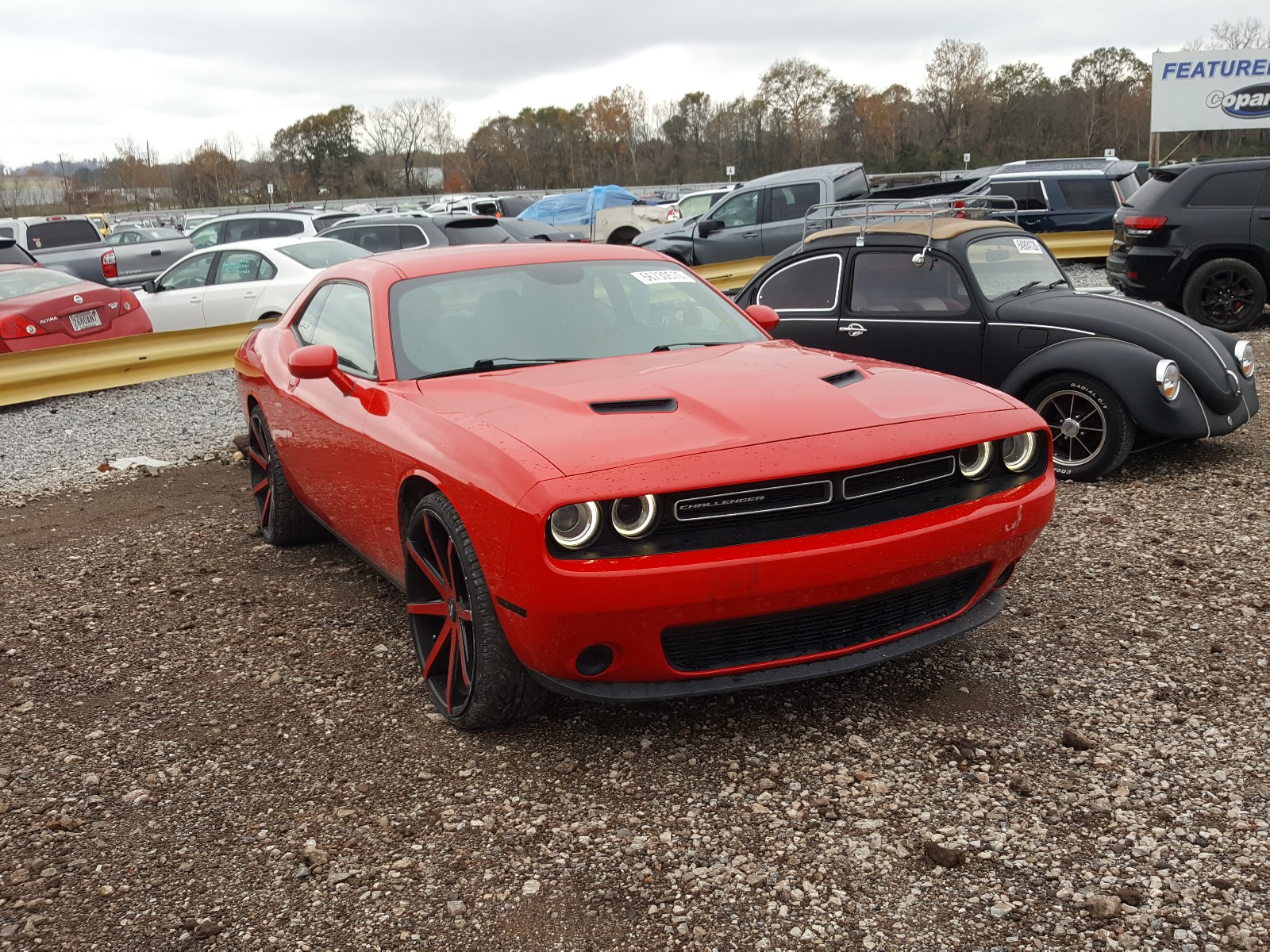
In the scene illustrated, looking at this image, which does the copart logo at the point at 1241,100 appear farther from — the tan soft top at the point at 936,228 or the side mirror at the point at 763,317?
the side mirror at the point at 763,317

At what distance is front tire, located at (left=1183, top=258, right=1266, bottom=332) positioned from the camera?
1084 centimetres

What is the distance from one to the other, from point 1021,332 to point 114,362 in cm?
795

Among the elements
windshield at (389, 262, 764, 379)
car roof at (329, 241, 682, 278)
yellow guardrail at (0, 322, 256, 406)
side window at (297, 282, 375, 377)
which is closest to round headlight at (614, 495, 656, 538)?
windshield at (389, 262, 764, 379)

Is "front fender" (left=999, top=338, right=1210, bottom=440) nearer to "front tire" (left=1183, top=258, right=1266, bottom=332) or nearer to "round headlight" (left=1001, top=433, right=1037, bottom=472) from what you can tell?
"round headlight" (left=1001, top=433, right=1037, bottom=472)

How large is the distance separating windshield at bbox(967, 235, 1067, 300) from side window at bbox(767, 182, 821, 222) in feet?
28.9

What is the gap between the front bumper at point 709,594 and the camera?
290 cm

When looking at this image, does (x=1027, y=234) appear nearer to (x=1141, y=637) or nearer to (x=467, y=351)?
(x=1141, y=637)

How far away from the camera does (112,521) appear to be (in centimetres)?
649

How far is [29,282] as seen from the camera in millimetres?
11547

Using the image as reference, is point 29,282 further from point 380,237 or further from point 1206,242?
point 1206,242

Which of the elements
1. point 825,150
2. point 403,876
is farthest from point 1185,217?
point 825,150

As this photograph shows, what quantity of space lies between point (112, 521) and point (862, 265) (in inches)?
195

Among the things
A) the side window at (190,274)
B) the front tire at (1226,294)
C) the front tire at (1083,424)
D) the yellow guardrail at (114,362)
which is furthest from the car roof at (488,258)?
the front tire at (1226,294)

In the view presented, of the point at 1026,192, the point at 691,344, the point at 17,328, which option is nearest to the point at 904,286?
the point at 691,344
